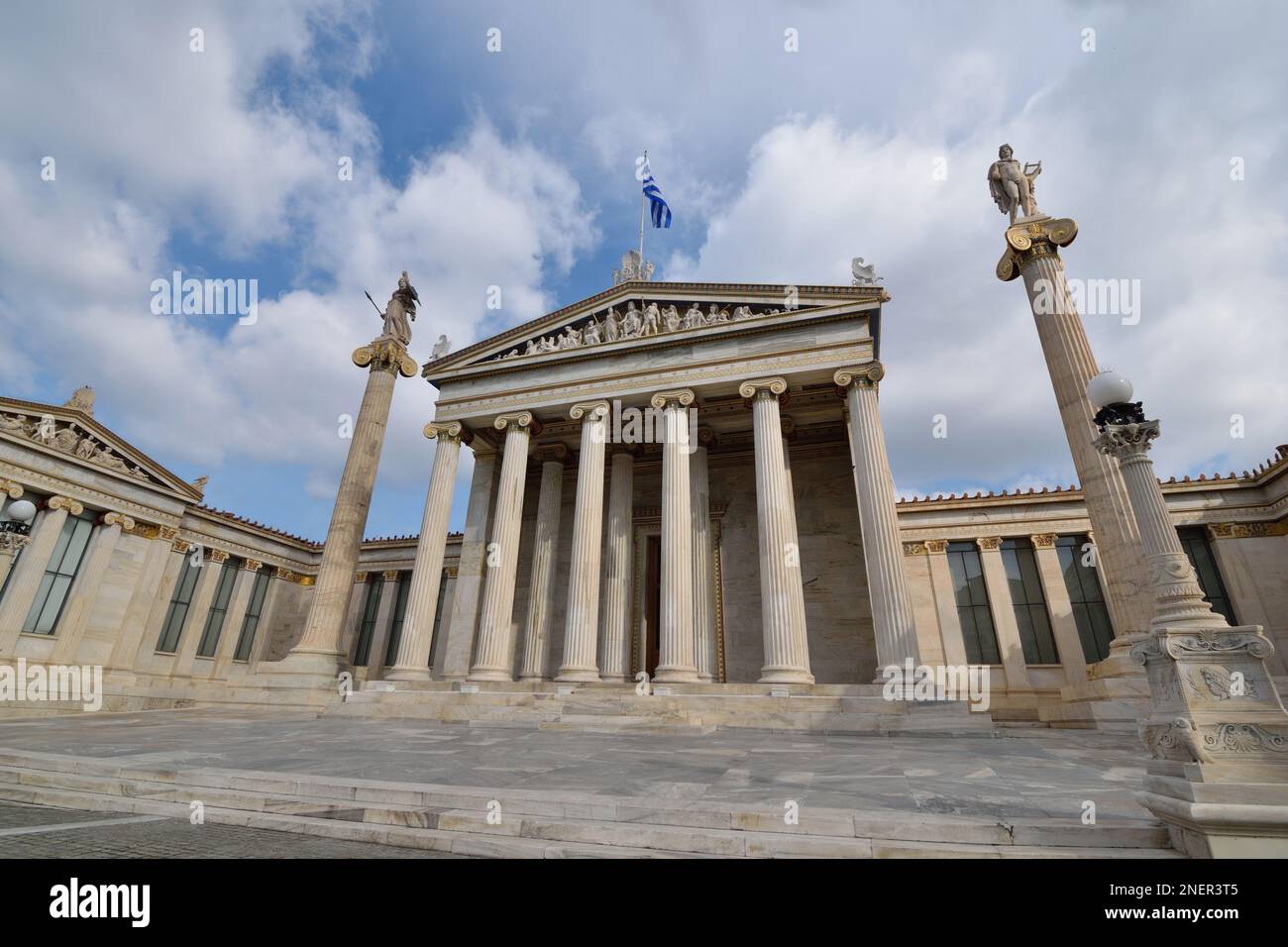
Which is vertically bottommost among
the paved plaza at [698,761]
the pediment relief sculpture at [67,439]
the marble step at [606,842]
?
the marble step at [606,842]

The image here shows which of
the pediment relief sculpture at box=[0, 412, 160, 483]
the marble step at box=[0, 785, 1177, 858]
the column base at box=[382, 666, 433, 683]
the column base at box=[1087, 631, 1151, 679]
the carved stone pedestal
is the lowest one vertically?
the marble step at box=[0, 785, 1177, 858]

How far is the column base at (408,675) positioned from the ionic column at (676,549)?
23.0 ft

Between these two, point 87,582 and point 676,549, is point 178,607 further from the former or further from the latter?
point 676,549

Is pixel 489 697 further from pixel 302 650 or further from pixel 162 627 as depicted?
pixel 162 627

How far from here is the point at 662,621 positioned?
1555cm

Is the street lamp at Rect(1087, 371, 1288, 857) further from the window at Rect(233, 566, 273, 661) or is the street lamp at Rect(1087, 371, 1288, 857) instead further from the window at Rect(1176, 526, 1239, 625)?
the window at Rect(233, 566, 273, 661)

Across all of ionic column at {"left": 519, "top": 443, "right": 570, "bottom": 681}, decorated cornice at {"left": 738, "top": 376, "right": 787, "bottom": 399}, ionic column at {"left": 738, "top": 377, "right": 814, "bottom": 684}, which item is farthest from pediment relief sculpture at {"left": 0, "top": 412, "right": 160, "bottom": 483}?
ionic column at {"left": 738, "top": 377, "right": 814, "bottom": 684}

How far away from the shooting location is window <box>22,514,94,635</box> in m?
19.7

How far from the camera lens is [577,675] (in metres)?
15.6

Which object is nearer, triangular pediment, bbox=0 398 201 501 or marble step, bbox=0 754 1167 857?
marble step, bbox=0 754 1167 857

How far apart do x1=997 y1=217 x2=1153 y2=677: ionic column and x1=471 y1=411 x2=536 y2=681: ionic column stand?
15131 mm

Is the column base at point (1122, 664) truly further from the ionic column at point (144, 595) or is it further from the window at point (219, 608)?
the window at point (219, 608)

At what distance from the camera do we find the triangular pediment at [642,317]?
17766 millimetres

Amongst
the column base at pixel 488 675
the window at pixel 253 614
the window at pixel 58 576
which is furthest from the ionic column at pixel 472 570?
the window at pixel 58 576
